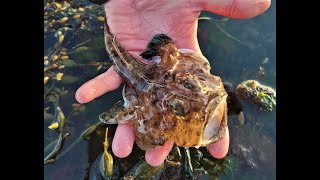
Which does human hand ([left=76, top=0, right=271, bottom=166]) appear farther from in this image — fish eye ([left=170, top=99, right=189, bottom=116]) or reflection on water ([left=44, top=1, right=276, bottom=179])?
fish eye ([left=170, top=99, right=189, bottom=116])

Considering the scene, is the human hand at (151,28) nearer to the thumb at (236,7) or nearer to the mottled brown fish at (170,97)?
the thumb at (236,7)

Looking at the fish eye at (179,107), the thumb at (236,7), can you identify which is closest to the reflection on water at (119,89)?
the thumb at (236,7)

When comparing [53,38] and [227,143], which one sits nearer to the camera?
[227,143]

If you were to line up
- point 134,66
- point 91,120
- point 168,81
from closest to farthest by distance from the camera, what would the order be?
point 168,81 < point 134,66 < point 91,120

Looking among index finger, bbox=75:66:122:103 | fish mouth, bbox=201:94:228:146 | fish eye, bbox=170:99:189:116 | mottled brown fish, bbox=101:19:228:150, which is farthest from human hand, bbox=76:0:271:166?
fish eye, bbox=170:99:189:116

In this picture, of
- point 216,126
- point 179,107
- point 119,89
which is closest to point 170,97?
point 179,107

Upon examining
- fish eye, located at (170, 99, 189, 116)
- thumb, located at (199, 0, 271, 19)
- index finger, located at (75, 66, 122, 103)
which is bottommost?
index finger, located at (75, 66, 122, 103)

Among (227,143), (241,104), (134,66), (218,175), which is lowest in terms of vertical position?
(218,175)

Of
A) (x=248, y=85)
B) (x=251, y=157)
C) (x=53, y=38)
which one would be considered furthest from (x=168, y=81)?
(x=53, y=38)

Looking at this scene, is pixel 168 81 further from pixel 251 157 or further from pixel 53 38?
pixel 53 38
